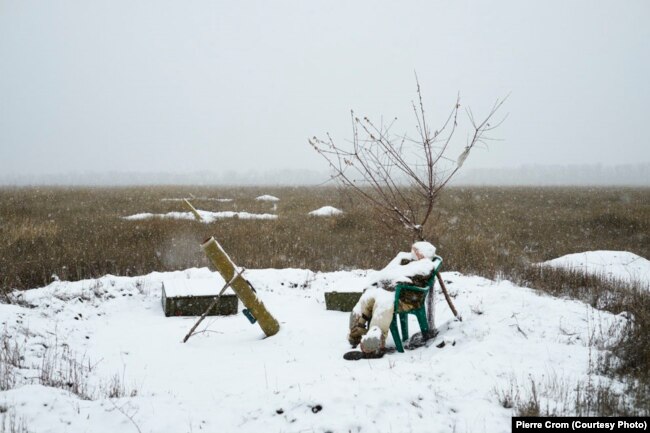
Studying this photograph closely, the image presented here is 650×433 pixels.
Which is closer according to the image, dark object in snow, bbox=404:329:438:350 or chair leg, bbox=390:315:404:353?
chair leg, bbox=390:315:404:353

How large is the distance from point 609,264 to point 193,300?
824cm

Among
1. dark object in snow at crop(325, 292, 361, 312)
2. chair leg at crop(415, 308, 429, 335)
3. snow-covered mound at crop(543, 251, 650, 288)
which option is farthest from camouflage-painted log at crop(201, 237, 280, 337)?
snow-covered mound at crop(543, 251, 650, 288)

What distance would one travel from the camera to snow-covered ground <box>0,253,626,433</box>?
3438 mm

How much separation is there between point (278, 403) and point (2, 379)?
2.43 m

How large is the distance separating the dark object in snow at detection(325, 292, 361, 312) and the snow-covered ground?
0.15m

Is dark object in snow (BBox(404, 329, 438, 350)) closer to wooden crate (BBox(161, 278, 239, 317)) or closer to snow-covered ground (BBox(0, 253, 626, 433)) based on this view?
snow-covered ground (BBox(0, 253, 626, 433))

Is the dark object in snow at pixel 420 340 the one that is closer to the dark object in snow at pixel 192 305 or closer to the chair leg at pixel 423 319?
the chair leg at pixel 423 319

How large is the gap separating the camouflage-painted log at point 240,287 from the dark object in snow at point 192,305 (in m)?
1.03

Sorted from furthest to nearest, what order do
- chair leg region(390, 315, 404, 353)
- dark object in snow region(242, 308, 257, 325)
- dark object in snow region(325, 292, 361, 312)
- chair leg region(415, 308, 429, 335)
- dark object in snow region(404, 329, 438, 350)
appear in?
1. dark object in snow region(325, 292, 361, 312)
2. dark object in snow region(242, 308, 257, 325)
3. dark object in snow region(404, 329, 438, 350)
4. chair leg region(415, 308, 429, 335)
5. chair leg region(390, 315, 404, 353)

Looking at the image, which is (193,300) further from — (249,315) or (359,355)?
(359,355)

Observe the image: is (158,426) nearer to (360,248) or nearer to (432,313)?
(432,313)

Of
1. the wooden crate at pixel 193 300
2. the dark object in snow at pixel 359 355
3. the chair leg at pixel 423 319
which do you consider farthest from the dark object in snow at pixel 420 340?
the wooden crate at pixel 193 300

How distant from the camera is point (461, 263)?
9.76 metres

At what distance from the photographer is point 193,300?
6.80m
